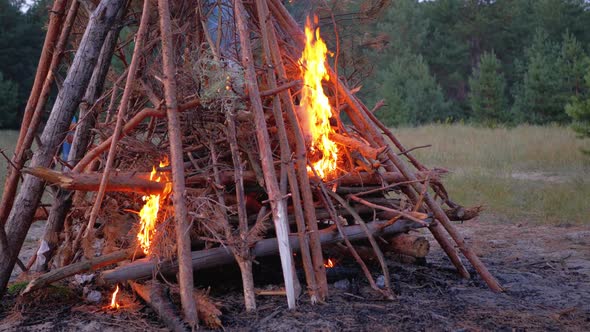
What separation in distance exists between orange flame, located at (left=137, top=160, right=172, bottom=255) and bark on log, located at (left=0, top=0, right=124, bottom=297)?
0.88m

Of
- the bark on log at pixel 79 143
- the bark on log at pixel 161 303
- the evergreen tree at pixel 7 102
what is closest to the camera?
the bark on log at pixel 161 303

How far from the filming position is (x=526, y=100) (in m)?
29.4

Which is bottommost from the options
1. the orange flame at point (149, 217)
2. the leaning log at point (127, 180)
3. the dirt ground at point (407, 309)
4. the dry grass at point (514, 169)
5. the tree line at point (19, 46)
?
the dry grass at point (514, 169)

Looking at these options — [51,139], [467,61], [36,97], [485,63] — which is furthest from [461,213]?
[467,61]

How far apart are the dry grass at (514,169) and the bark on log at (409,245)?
362 centimetres

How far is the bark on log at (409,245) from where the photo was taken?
220 inches

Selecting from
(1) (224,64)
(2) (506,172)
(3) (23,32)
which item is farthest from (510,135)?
(3) (23,32)

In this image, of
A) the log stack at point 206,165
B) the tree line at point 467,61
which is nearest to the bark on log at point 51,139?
the log stack at point 206,165

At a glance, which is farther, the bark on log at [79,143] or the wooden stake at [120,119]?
the bark on log at [79,143]

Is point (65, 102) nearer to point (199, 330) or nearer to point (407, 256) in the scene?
point (199, 330)

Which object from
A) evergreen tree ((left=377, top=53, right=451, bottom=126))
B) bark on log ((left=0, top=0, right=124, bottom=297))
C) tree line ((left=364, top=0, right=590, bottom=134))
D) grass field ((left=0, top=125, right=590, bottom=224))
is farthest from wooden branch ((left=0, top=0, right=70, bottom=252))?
evergreen tree ((left=377, top=53, right=451, bottom=126))

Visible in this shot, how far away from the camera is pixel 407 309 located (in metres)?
4.63

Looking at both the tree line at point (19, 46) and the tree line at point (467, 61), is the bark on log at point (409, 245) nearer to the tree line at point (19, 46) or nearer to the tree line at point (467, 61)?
the tree line at point (467, 61)

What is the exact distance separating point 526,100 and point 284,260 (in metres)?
27.2
